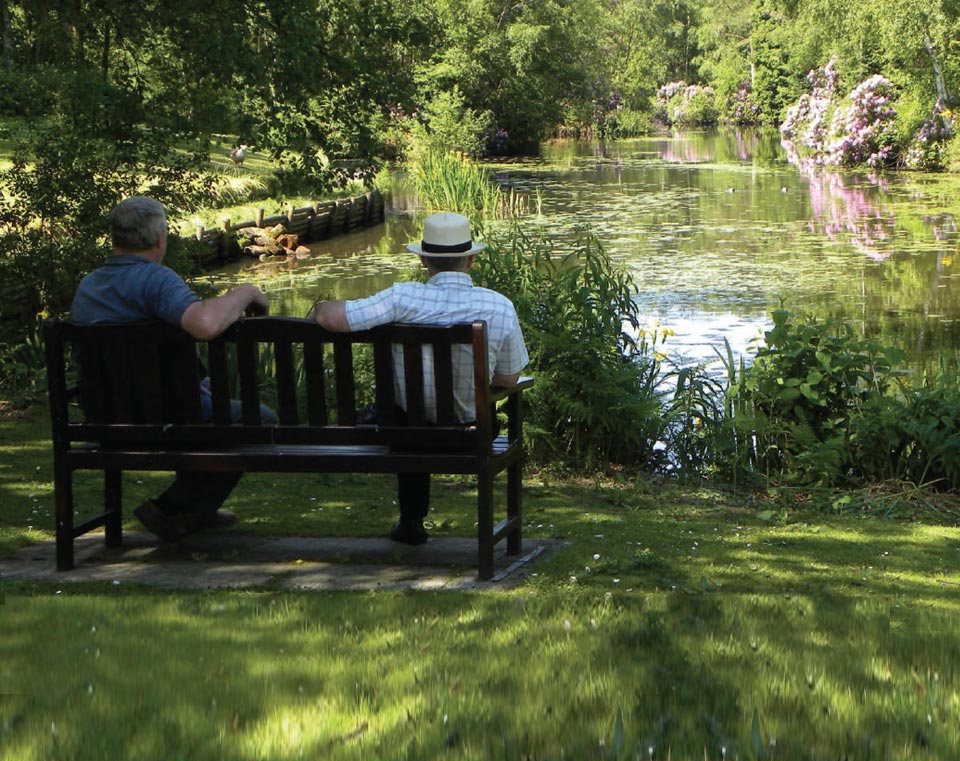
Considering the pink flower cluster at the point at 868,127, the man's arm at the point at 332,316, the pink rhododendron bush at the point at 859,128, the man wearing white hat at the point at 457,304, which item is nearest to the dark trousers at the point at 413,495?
the man wearing white hat at the point at 457,304

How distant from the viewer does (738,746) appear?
9.03 feet

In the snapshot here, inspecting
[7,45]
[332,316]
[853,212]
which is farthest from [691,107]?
[332,316]

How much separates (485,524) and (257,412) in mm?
988

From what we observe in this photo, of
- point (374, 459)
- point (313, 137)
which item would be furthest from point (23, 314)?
point (374, 459)

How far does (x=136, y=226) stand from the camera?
4.89m

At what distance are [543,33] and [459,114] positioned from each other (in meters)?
9.20

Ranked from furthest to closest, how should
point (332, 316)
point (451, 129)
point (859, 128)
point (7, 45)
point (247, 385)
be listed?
point (451, 129) → point (859, 128) → point (7, 45) → point (247, 385) → point (332, 316)

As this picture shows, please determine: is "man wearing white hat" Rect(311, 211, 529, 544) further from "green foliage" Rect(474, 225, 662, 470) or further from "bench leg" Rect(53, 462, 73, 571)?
"green foliage" Rect(474, 225, 662, 470)

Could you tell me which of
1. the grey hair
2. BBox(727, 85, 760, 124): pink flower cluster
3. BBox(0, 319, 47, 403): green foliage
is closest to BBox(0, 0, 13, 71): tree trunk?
BBox(0, 319, 47, 403): green foliage

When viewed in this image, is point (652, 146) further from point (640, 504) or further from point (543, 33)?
point (640, 504)

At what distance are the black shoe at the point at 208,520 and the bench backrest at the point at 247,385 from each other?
0.59 meters

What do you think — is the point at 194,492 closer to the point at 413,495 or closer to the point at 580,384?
the point at 413,495

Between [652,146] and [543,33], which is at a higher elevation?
[543,33]

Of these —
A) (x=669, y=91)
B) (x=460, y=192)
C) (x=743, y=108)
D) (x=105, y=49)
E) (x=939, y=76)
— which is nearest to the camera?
(x=105, y=49)
